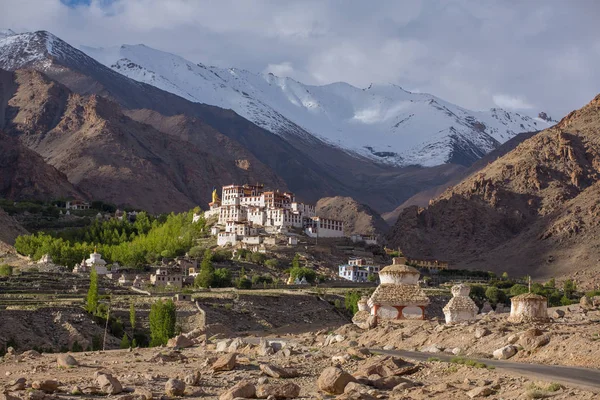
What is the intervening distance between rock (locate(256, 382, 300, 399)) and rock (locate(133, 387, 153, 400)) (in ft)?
9.23

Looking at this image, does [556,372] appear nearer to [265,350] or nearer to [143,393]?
[143,393]

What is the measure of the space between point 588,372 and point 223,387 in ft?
31.9

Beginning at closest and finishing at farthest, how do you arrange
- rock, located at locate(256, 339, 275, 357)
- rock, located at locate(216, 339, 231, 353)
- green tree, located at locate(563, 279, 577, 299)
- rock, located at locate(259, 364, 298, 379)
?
1. rock, located at locate(259, 364, 298, 379)
2. rock, located at locate(256, 339, 275, 357)
3. rock, located at locate(216, 339, 231, 353)
4. green tree, located at locate(563, 279, 577, 299)

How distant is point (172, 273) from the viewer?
4560 inches

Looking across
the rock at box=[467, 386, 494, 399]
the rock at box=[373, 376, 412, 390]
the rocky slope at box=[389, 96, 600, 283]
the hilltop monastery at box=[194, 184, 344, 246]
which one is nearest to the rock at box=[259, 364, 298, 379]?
the rock at box=[373, 376, 412, 390]

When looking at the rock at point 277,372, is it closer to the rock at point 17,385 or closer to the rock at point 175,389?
the rock at point 175,389

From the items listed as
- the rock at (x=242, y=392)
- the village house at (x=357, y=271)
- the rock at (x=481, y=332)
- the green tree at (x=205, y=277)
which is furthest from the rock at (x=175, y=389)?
the village house at (x=357, y=271)

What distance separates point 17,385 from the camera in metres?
30.7

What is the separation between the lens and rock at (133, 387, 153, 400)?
93.1 ft

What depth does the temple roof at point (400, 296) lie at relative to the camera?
42938 mm

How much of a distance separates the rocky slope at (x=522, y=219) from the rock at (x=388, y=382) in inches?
5086

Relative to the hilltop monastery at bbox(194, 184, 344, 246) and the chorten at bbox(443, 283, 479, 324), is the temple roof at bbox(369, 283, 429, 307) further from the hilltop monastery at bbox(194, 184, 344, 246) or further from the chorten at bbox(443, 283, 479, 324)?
the hilltop monastery at bbox(194, 184, 344, 246)

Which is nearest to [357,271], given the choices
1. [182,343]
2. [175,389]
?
[182,343]

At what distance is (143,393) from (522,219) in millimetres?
161907
